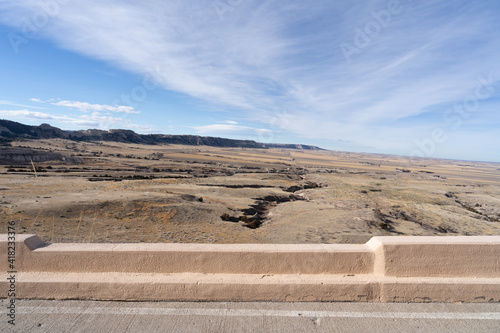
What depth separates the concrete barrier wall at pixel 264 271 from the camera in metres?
3.53

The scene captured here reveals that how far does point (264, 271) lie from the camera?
12.4 feet

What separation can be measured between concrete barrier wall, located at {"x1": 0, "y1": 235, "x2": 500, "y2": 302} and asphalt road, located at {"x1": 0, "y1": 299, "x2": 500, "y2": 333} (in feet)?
0.38

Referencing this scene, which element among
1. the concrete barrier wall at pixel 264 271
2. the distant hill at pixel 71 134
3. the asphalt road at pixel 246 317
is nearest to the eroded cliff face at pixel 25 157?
the distant hill at pixel 71 134

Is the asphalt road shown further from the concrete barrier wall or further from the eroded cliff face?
the eroded cliff face

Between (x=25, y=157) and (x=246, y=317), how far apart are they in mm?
66845

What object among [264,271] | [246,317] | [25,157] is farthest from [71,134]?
[246,317]

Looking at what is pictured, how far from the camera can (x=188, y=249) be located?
3.80m

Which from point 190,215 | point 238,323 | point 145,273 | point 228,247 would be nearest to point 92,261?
point 145,273

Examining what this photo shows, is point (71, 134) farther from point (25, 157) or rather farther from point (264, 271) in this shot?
point (264, 271)

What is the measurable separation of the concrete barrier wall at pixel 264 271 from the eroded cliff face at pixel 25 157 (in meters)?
56.2

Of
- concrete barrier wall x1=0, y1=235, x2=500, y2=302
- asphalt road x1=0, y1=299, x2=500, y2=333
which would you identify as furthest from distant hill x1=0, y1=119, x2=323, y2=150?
asphalt road x1=0, y1=299, x2=500, y2=333

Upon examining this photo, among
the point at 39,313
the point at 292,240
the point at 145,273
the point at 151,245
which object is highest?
the point at 151,245

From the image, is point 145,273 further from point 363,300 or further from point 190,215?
point 190,215

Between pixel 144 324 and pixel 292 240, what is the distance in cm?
1382
